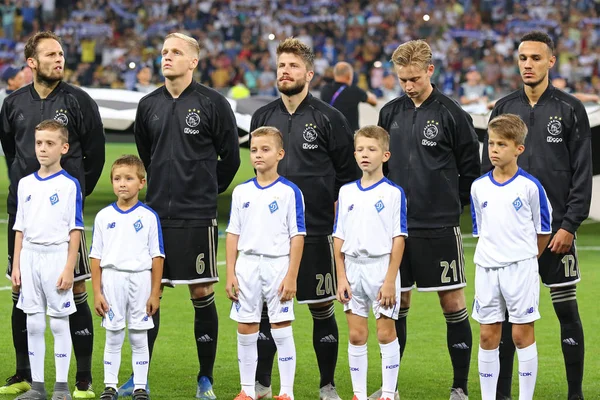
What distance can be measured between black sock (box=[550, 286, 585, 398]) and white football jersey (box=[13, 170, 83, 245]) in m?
2.69

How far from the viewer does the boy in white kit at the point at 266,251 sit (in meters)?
6.23

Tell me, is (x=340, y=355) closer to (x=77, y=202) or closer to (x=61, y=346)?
(x=61, y=346)

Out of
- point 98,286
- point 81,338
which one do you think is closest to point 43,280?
point 98,286

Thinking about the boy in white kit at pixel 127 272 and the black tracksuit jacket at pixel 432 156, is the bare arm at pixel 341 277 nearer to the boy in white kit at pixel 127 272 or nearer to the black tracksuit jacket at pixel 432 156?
the black tracksuit jacket at pixel 432 156

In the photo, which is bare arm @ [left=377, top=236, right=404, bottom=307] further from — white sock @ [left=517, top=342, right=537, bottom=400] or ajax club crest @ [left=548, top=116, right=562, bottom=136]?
ajax club crest @ [left=548, top=116, right=562, bottom=136]

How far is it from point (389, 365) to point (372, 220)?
785 millimetres

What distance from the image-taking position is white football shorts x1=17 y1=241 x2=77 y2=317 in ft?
Answer: 20.5

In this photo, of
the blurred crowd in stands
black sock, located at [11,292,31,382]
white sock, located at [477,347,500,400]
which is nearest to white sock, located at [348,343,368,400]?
white sock, located at [477,347,500,400]

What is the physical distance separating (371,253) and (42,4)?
3102cm

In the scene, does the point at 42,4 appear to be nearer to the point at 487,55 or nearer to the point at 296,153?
the point at 487,55

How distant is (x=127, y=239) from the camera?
627 centimetres

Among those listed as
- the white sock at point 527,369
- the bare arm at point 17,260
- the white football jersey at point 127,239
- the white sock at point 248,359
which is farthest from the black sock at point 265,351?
the white sock at point 527,369

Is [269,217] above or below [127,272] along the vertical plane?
above

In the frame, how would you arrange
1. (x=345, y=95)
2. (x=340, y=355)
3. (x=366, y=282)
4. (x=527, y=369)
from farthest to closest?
1. (x=345, y=95)
2. (x=340, y=355)
3. (x=366, y=282)
4. (x=527, y=369)
